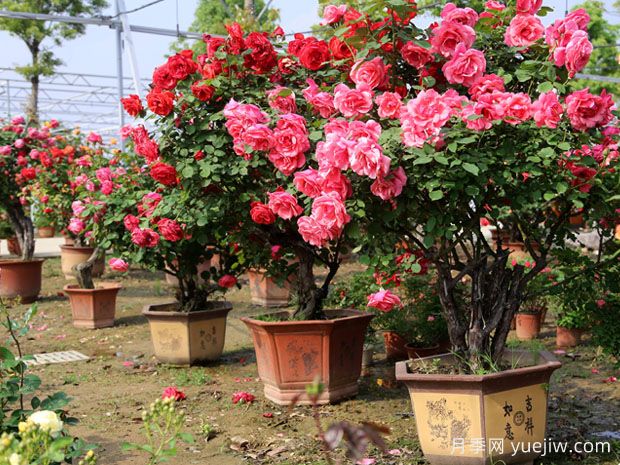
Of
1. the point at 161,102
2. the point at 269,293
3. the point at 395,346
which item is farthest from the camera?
the point at 269,293

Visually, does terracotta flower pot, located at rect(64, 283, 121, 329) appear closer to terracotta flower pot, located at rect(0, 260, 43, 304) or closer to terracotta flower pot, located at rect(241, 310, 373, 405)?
terracotta flower pot, located at rect(0, 260, 43, 304)

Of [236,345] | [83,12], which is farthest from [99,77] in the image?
[236,345]

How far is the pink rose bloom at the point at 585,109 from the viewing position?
8.71 feet

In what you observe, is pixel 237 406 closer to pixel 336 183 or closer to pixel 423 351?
pixel 423 351

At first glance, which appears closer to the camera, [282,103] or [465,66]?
[465,66]

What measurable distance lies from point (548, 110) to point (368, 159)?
0.74 metres

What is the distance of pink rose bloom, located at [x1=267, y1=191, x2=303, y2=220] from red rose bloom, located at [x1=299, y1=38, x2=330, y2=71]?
700mm

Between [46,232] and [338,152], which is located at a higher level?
[338,152]

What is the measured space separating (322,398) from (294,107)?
1785 mm

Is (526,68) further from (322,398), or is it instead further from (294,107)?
(322,398)

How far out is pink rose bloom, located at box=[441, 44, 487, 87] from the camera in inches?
111

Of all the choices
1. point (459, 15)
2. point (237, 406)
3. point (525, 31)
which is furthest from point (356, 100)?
point (237, 406)

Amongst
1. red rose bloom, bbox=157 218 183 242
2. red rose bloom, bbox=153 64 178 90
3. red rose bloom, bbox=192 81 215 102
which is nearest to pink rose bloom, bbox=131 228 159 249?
red rose bloom, bbox=157 218 183 242

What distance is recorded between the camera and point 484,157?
104 inches
